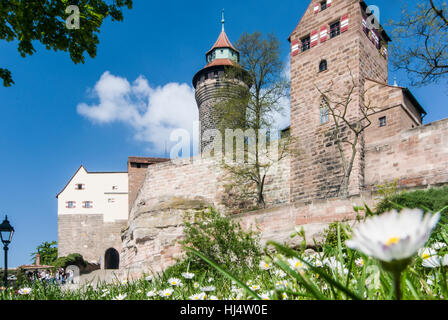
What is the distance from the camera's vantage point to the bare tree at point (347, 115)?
15844 mm

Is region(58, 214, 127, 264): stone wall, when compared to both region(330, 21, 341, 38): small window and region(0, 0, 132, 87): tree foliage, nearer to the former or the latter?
region(330, 21, 341, 38): small window

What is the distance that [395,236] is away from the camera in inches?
24.5

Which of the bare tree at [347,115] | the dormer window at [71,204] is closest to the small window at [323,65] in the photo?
the bare tree at [347,115]

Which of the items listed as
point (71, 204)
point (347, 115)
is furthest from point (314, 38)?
point (71, 204)

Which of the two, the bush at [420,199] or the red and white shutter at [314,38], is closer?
the bush at [420,199]

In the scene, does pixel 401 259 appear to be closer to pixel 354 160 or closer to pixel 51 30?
pixel 51 30

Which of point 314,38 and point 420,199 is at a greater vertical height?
point 314,38

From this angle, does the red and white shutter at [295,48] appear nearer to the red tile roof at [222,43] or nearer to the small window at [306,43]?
the small window at [306,43]

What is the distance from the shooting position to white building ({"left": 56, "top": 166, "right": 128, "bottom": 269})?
117 ft

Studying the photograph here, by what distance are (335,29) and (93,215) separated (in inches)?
1125

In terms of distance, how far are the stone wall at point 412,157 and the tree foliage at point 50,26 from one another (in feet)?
36.5

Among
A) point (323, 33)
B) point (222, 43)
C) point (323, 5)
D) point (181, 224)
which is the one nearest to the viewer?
point (181, 224)

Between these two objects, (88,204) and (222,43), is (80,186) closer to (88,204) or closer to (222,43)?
(88,204)
